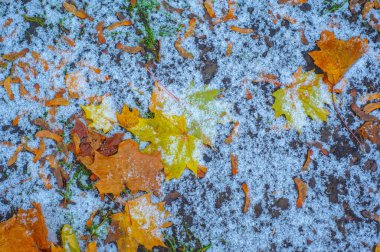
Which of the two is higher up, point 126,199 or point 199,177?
point 199,177

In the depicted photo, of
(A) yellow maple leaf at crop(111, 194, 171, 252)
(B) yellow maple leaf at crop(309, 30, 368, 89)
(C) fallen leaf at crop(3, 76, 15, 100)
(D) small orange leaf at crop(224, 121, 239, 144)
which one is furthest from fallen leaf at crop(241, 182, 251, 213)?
(C) fallen leaf at crop(3, 76, 15, 100)

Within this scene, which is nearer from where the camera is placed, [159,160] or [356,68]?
[159,160]

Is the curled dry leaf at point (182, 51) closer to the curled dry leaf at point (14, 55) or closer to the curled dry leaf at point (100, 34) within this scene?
the curled dry leaf at point (100, 34)

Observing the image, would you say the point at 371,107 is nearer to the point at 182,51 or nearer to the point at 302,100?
the point at 302,100

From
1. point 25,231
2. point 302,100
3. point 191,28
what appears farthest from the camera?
point 191,28

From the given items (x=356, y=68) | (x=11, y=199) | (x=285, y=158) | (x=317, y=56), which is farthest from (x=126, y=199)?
(x=356, y=68)

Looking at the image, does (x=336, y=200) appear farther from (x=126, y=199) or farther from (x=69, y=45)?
(x=69, y=45)

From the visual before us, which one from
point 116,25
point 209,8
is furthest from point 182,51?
point 116,25

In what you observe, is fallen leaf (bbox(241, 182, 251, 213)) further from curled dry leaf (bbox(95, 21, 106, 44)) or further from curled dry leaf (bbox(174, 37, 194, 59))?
curled dry leaf (bbox(95, 21, 106, 44))
